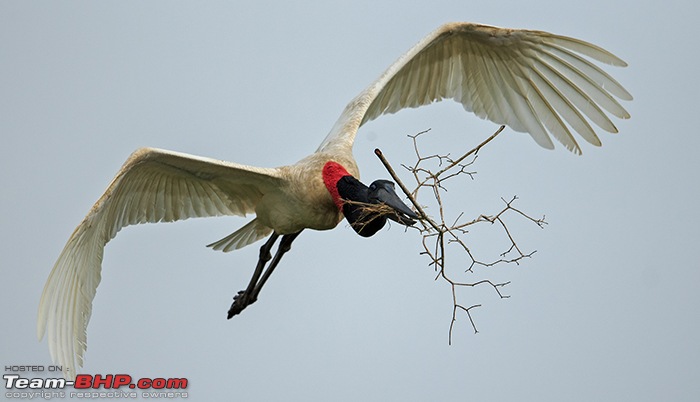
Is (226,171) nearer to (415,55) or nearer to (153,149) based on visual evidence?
(153,149)

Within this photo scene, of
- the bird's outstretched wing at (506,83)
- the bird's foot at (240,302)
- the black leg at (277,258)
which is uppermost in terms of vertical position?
the bird's outstretched wing at (506,83)

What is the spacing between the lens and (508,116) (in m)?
9.14

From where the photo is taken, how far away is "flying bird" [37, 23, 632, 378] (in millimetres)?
7641

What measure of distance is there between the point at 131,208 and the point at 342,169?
1.62 m

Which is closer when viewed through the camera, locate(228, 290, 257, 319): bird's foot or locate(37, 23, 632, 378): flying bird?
locate(37, 23, 632, 378): flying bird

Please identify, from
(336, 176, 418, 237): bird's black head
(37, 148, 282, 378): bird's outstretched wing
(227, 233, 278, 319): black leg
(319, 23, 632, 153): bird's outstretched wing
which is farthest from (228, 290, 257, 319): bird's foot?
(336, 176, 418, 237): bird's black head

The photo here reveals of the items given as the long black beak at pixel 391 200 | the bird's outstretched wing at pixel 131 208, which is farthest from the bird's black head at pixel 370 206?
the bird's outstretched wing at pixel 131 208

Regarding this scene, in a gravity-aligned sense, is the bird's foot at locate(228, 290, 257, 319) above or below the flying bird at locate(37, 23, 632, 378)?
below

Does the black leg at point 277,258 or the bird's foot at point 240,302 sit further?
the bird's foot at point 240,302

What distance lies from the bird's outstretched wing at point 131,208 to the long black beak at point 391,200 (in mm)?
1005

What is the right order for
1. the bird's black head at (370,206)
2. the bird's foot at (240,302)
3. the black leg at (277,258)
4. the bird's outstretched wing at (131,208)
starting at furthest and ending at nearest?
the bird's foot at (240,302) → the black leg at (277,258) → the bird's outstretched wing at (131,208) → the bird's black head at (370,206)

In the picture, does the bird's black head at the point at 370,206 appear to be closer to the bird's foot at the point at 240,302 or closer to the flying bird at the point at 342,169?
the flying bird at the point at 342,169

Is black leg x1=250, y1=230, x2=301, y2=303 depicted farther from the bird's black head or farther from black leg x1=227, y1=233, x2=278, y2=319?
the bird's black head

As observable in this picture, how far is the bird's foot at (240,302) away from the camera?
9297mm
